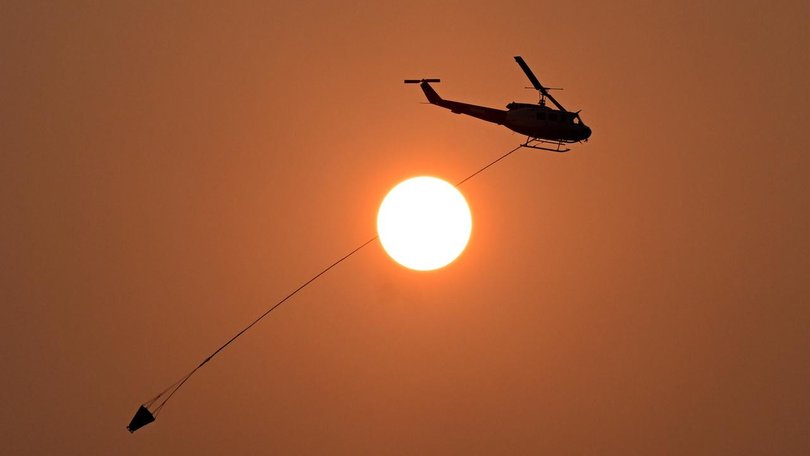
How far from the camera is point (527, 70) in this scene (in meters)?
23.3

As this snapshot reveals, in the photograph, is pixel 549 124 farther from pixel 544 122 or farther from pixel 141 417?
pixel 141 417

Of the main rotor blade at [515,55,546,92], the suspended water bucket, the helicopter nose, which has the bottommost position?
the helicopter nose

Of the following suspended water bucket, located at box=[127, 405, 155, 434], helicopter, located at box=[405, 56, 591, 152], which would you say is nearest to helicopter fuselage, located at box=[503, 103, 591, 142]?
helicopter, located at box=[405, 56, 591, 152]

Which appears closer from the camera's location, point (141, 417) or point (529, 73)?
point (141, 417)

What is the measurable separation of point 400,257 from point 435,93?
29.4 ft

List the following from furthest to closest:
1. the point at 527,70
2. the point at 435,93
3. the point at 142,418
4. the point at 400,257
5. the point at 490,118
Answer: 1. the point at 400,257
2. the point at 435,93
3. the point at 490,118
4. the point at 527,70
5. the point at 142,418

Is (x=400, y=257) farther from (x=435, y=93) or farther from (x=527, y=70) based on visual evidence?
(x=527, y=70)

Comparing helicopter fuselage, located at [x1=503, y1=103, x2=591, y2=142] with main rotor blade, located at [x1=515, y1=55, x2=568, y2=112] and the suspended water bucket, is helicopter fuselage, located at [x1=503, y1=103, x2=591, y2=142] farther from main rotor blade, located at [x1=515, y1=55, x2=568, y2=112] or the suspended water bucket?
the suspended water bucket

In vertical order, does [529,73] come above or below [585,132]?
above

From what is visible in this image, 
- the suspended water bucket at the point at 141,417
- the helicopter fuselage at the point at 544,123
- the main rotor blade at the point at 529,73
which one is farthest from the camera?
the helicopter fuselage at the point at 544,123

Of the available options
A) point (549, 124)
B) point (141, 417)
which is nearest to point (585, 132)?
point (549, 124)

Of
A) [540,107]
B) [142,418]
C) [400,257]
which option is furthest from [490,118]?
[142,418]

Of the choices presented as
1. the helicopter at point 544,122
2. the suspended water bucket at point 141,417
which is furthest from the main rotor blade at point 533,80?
the suspended water bucket at point 141,417

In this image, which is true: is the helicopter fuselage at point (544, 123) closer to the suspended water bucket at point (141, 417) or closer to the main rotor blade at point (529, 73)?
the main rotor blade at point (529, 73)
